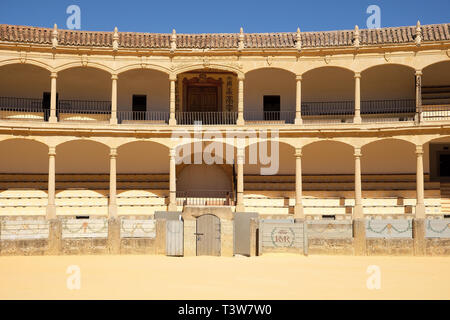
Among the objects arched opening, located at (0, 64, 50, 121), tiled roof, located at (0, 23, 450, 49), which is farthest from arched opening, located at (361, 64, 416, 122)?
arched opening, located at (0, 64, 50, 121)

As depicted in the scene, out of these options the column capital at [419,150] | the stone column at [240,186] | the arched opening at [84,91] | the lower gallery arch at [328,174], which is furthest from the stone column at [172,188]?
the column capital at [419,150]

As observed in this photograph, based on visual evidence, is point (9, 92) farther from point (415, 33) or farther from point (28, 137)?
point (415, 33)

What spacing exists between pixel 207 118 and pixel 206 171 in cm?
275

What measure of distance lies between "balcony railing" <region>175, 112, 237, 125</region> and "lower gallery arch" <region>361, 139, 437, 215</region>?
7024mm

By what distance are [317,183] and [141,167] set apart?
8997 millimetres

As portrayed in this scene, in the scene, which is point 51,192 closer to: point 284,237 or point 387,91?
point 284,237

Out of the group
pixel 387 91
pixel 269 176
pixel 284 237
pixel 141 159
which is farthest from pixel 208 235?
pixel 387 91

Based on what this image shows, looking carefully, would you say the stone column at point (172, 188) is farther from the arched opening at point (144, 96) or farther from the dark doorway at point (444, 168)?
the dark doorway at point (444, 168)

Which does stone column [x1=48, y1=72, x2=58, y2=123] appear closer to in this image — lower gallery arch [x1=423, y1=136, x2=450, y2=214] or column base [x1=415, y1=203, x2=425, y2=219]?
column base [x1=415, y1=203, x2=425, y2=219]

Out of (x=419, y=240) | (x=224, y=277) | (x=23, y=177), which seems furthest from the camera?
(x=23, y=177)

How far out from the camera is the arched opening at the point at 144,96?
25.7 m

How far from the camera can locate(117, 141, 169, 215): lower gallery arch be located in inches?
927

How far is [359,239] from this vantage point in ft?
55.5

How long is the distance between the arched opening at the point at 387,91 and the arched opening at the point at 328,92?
717 millimetres
